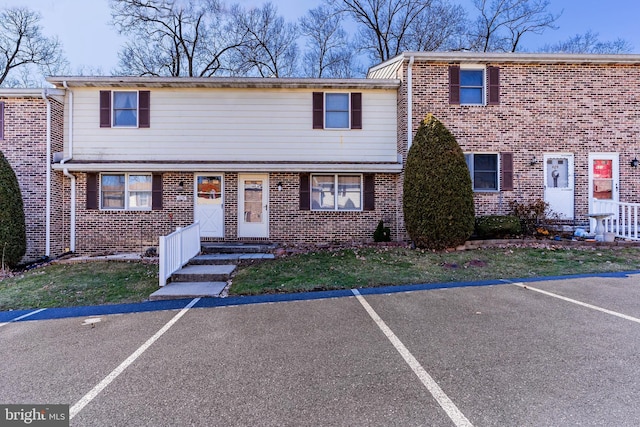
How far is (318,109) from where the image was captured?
11.0 m

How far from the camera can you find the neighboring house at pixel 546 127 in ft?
35.0

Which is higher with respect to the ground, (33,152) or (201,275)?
(33,152)

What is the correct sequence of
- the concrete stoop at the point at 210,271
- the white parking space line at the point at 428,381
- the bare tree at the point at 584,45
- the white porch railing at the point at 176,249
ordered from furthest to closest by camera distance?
the bare tree at the point at 584,45 → the white porch railing at the point at 176,249 → the concrete stoop at the point at 210,271 → the white parking space line at the point at 428,381

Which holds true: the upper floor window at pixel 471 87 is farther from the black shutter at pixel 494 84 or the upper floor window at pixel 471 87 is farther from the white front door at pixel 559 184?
the white front door at pixel 559 184

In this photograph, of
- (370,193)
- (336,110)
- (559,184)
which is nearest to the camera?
(559,184)

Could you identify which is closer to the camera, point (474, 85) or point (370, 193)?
point (474, 85)

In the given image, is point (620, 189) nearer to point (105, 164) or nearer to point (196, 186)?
point (196, 186)

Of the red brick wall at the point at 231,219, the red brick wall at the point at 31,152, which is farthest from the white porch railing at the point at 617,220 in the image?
the red brick wall at the point at 31,152

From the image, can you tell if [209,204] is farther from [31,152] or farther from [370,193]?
[31,152]

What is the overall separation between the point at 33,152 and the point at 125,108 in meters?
2.88

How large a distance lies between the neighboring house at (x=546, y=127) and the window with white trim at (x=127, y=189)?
27.0 ft

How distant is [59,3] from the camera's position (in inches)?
517

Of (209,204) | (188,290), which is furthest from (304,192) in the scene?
(188,290)

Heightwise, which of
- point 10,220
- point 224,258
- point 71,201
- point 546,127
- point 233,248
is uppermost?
point 546,127
